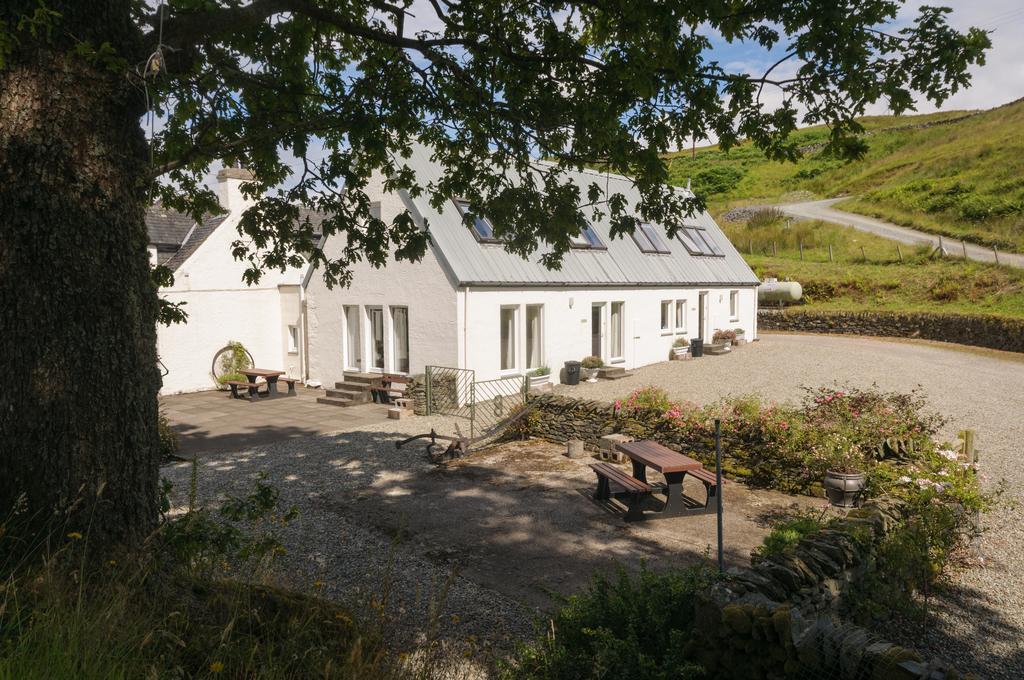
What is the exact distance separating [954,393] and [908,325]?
13.3 metres

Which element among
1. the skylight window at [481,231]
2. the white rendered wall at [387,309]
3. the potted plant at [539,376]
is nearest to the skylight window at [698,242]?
the potted plant at [539,376]

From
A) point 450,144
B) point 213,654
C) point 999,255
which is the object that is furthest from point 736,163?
point 213,654

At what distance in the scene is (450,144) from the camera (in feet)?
28.6

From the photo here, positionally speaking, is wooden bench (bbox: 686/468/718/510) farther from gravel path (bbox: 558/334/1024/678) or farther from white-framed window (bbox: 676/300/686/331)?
white-framed window (bbox: 676/300/686/331)

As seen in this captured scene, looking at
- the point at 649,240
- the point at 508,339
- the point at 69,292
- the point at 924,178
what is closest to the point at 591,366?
the point at 508,339

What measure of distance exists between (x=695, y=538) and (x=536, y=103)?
5.64m

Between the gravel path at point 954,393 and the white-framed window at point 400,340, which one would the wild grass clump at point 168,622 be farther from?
the white-framed window at point 400,340

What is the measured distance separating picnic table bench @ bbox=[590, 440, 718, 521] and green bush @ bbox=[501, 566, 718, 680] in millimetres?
3651

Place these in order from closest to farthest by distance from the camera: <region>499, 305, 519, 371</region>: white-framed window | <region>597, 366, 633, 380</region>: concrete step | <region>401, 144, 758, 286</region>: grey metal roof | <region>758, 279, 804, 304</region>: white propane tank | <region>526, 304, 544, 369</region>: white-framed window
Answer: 1. <region>401, 144, 758, 286</region>: grey metal roof
2. <region>499, 305, 519, 371</region>: white-framed window
3. <region>526, 304, 544, 369</region>: white-framed window
4. <region>597, 366, 633, 380</region>: concrete step
5. <region>758, 279, 804, 304</region>: white propane tank

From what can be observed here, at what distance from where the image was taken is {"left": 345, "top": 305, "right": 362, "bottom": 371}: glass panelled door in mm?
20281

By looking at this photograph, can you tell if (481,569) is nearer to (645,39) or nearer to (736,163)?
(645,39)

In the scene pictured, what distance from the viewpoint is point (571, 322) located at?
67.1ft

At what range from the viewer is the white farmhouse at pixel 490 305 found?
692 inches

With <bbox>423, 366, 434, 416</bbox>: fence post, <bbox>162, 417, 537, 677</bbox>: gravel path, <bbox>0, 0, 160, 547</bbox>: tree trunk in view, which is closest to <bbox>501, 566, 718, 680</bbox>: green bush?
<bbox>162, 417, 537, 677</bbox>: gravel path
